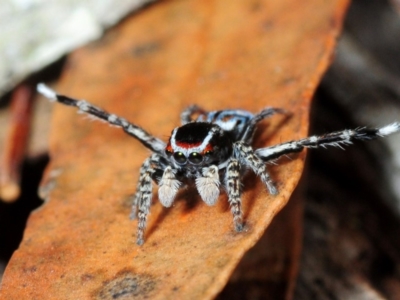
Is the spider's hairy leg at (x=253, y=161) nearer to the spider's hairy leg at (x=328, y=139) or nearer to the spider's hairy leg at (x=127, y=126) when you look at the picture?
the spider's hairy leg at (x=328, y=139)

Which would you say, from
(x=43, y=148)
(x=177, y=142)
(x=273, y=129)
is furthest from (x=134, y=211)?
(x=43, y=148)

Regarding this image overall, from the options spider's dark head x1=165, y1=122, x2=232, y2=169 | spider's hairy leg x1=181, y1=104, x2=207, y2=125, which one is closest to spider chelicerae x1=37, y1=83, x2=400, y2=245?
spider's dark head x1=165, y1=122, x2=232, y2=169

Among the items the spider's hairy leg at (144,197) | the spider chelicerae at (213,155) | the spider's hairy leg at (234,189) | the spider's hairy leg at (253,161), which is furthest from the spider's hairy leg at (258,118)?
the spider's hairy leg at (144,197)

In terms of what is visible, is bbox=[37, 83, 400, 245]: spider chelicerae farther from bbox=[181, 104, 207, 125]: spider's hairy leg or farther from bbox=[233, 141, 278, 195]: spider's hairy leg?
bbox=[181, 104, 207, 125]: spider's hairy leg

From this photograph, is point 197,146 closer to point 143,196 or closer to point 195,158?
point 195,158

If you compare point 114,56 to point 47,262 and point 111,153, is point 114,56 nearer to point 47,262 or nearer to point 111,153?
point 111,153

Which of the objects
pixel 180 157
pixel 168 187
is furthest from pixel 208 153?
pixel 168 187
